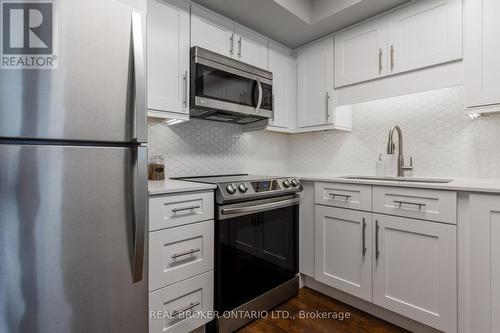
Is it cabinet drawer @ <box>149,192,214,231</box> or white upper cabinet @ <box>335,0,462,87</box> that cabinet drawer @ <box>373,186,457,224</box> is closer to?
white upper cabinet @ <box>335,0,462,87</box>

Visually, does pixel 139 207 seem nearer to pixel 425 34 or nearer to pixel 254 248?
pixel 254 248

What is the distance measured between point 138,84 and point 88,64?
18 centimetres

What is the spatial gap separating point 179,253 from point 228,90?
3.89 ft

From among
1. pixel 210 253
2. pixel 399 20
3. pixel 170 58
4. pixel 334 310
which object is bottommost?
pixel 334 310

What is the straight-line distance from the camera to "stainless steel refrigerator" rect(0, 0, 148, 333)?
0.88 meters

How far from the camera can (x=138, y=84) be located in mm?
1059

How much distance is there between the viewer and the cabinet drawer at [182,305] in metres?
1.32

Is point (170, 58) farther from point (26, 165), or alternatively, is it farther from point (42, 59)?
point (26, 165)

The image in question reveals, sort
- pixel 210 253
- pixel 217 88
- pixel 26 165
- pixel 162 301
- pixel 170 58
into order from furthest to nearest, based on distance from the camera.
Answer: pixel 217 88
pixel 170 58
pixel 210 253
pixel 162 301
pixel 26 165

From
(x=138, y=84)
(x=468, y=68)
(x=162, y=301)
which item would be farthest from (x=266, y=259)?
(x=468, y=68)

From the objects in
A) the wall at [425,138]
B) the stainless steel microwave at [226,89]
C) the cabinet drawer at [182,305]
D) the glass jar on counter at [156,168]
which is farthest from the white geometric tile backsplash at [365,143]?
the cabinet drawer at [182,305]

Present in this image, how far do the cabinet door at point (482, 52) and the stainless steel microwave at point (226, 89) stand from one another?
1.34 m
